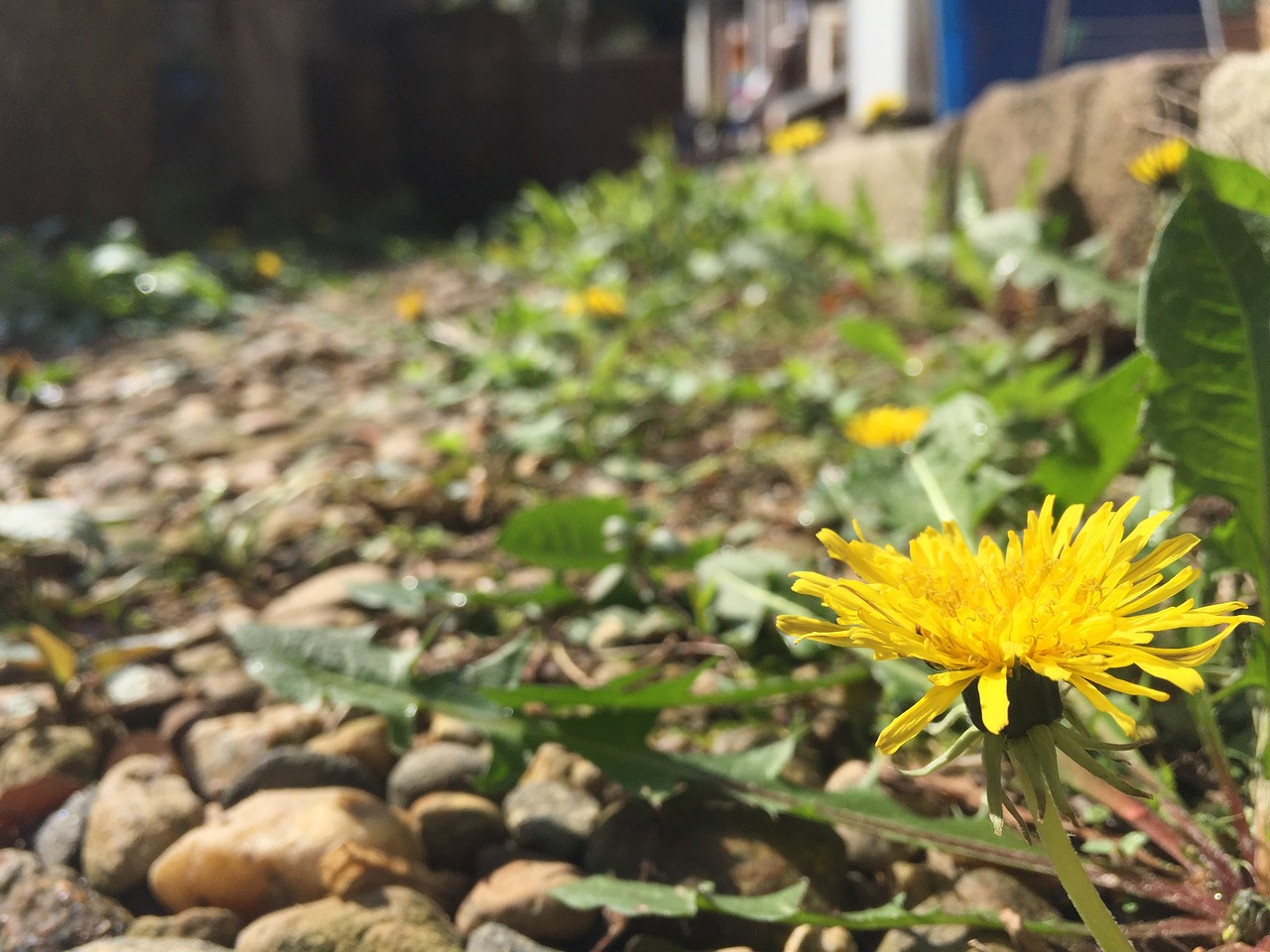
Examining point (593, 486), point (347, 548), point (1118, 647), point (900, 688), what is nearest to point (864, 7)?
point (593, 486)

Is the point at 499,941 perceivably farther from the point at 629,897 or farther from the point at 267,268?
the point at 267,268

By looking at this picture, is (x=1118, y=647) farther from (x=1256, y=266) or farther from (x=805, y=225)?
(x=805, y=225)

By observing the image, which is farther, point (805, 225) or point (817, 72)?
point (817, 72)

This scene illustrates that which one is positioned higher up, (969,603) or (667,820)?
(969,603)

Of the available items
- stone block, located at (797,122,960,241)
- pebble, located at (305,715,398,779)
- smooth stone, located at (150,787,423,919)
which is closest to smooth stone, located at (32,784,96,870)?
smooth stone, located at (150,787,423,919)

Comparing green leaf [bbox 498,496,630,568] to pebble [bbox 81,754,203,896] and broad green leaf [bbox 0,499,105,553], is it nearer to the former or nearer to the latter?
pebble [bbox 81,754,203,896]

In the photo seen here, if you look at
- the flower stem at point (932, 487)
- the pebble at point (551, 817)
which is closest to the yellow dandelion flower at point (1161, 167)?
the flower stem at point (932, 487)
